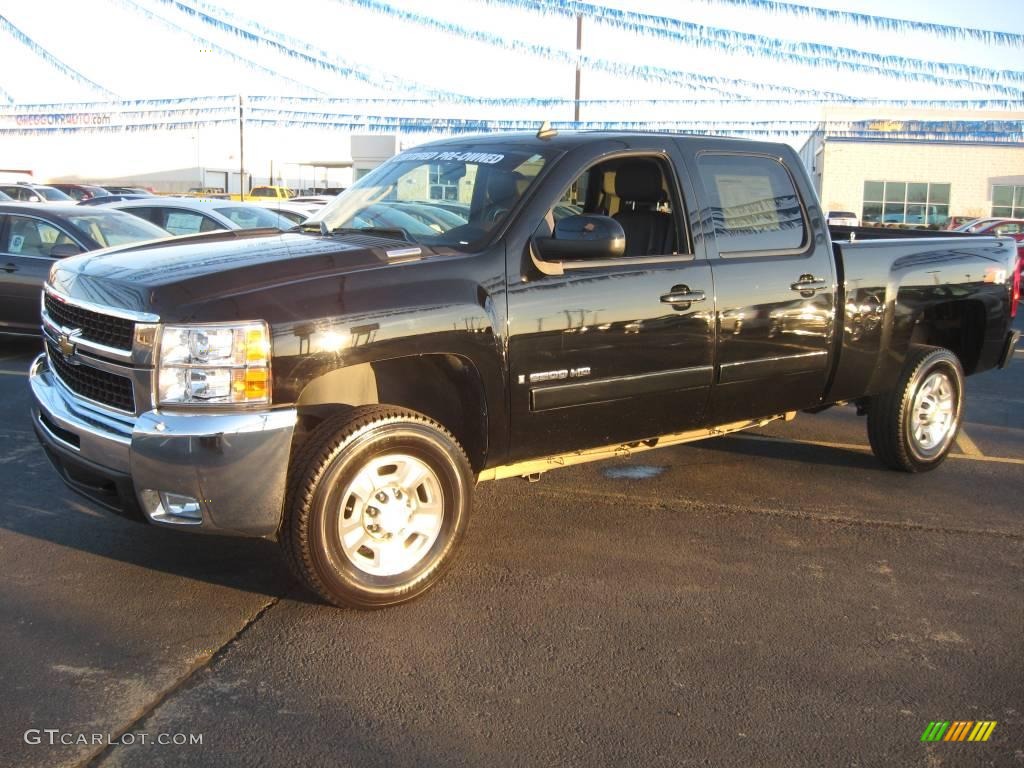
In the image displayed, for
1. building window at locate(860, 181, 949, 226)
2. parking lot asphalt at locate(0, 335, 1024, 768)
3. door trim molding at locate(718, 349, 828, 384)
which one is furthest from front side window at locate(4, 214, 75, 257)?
building window at locate(860, 181, 949, 226)

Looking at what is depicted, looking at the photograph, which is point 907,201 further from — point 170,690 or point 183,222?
point 170,690

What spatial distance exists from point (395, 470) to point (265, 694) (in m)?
1.05

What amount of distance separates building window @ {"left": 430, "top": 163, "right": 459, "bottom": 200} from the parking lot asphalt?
1.67 m

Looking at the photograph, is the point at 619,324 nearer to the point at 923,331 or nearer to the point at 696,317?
the point at 696,317

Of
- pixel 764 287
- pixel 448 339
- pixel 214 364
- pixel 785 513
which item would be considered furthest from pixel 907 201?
pixel 214 364

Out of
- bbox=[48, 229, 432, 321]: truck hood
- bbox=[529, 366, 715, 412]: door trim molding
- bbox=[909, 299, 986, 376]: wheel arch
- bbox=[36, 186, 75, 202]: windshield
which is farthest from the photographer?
bbox=[36, 186, 75, 202]: windshield

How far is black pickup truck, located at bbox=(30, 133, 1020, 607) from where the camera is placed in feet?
11.9

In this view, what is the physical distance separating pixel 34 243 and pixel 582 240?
7174mm

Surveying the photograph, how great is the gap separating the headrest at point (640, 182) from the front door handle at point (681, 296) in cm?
57

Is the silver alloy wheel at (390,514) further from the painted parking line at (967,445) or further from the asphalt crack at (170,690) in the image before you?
the painted parking line at (967,445)

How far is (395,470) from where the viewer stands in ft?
13.2

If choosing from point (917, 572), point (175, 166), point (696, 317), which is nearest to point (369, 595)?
point (696, 317)

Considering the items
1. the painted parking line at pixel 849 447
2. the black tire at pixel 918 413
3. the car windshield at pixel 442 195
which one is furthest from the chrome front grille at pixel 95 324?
the painted parking line at pixel 849 447

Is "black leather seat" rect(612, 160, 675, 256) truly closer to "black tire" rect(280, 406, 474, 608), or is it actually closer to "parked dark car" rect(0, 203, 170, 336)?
"black tire" rect(280, 406, 474, 608)
